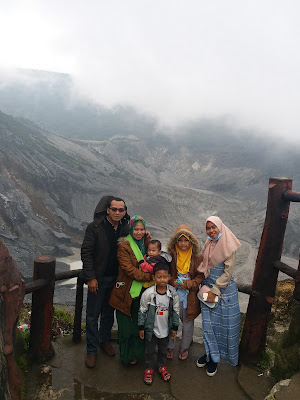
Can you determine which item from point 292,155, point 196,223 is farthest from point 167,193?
point 292,155

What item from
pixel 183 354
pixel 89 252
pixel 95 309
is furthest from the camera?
pixel 183 354

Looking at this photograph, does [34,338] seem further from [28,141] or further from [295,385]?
[28,141]

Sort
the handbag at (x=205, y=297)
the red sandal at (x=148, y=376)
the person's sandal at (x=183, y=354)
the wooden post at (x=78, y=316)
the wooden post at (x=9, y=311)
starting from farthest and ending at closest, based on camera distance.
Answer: the wooden post at (x=78, y=316) → the person's sandal at (x=183, y=354) → the handbag at (x=205, y=297) → the red sandal at (x=148, y=376) → the wooden post at (x=9, y=311)

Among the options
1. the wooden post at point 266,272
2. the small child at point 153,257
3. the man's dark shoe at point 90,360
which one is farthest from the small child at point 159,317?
the wooden post at point 266,272

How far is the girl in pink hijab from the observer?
3160 millimetres

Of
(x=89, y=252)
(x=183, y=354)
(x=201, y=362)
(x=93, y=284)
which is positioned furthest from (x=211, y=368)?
(x=89, y=252)

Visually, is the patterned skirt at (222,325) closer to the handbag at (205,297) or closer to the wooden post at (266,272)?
the handbag at (205,297)

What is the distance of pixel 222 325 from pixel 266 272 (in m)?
0.70

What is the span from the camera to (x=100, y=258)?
320 centimetres

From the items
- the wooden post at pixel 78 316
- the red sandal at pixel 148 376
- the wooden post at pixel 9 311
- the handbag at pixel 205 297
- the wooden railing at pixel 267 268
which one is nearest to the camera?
the wooden post at pixel 9 311

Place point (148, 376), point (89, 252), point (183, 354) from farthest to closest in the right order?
point (183, 354) → point (89, 252) → point (148, 376)

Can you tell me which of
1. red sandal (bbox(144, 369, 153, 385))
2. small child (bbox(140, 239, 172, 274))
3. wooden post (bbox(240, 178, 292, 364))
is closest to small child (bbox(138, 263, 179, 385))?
red sandal (bbox(144, 369, 153, 385))

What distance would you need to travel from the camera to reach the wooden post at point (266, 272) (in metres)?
3.09

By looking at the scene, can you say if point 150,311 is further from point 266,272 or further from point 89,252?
point 266,272
